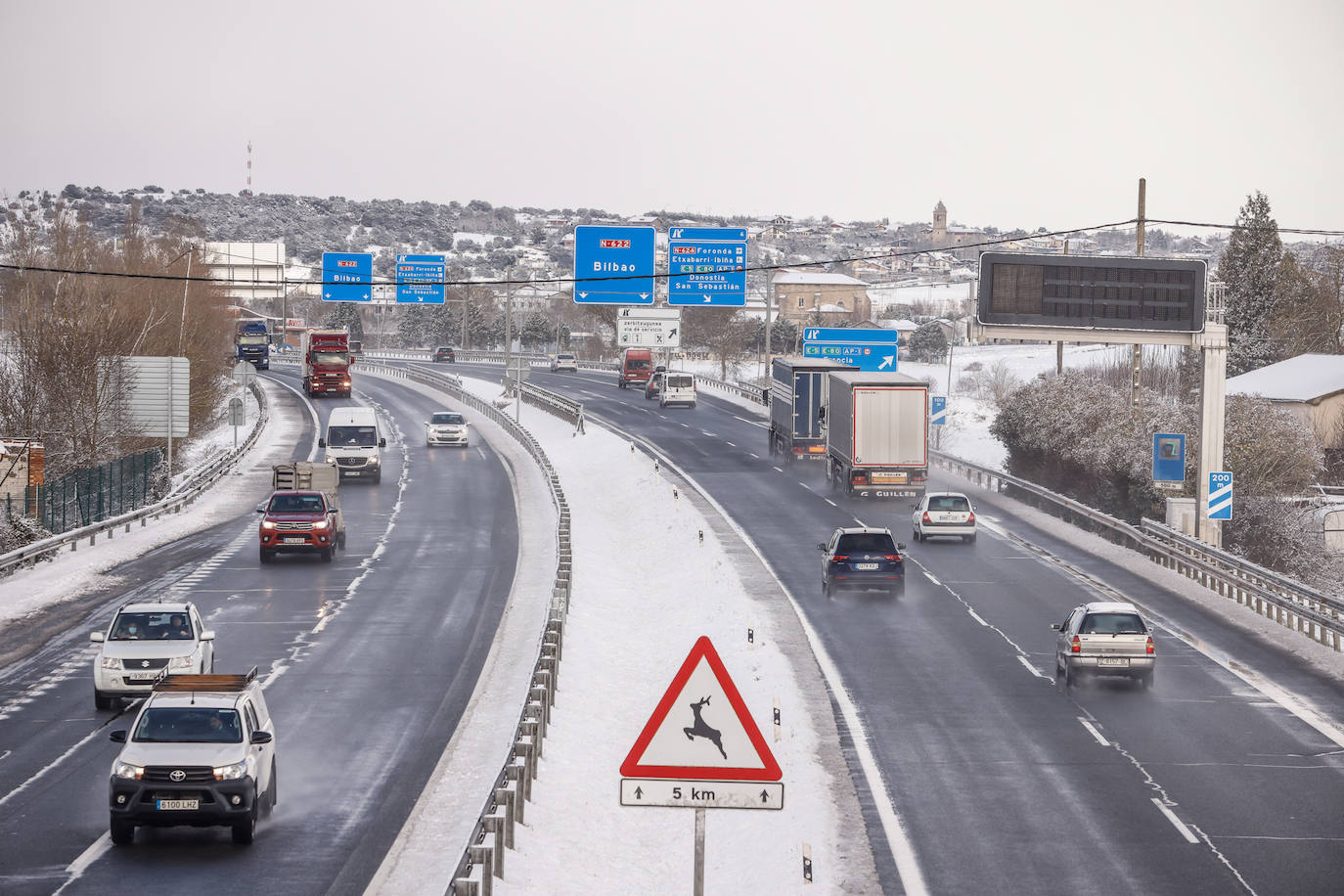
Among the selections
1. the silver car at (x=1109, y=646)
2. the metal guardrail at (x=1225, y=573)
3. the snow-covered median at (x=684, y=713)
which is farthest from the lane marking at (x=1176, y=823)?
the metal guardrail at (x=1225, y=573)

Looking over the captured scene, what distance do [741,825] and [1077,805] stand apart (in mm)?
4040

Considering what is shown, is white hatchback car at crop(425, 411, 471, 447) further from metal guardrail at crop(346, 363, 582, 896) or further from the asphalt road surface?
metal guardrail at crop(346, 363, 582, 896)

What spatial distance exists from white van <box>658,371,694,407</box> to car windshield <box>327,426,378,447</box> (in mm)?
32119

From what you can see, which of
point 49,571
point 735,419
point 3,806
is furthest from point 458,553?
point 735,419

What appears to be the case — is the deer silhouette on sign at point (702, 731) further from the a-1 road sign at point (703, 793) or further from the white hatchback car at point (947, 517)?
the white hatchback car at point (947, 517)

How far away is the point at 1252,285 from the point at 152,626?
8851cm

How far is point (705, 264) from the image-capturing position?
62125 mm

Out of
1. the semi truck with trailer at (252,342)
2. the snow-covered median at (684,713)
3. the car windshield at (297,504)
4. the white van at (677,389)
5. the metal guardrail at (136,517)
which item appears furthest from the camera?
the semi truck with trailer at (252,342)

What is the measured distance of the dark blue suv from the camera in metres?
32.8

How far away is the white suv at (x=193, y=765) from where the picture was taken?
1518 centimetres

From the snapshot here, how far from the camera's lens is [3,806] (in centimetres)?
1691

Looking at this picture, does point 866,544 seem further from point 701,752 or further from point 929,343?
point 929,343

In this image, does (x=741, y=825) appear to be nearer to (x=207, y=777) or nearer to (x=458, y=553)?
(x=207, y=777)

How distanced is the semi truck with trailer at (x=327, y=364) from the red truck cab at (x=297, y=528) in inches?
2113
